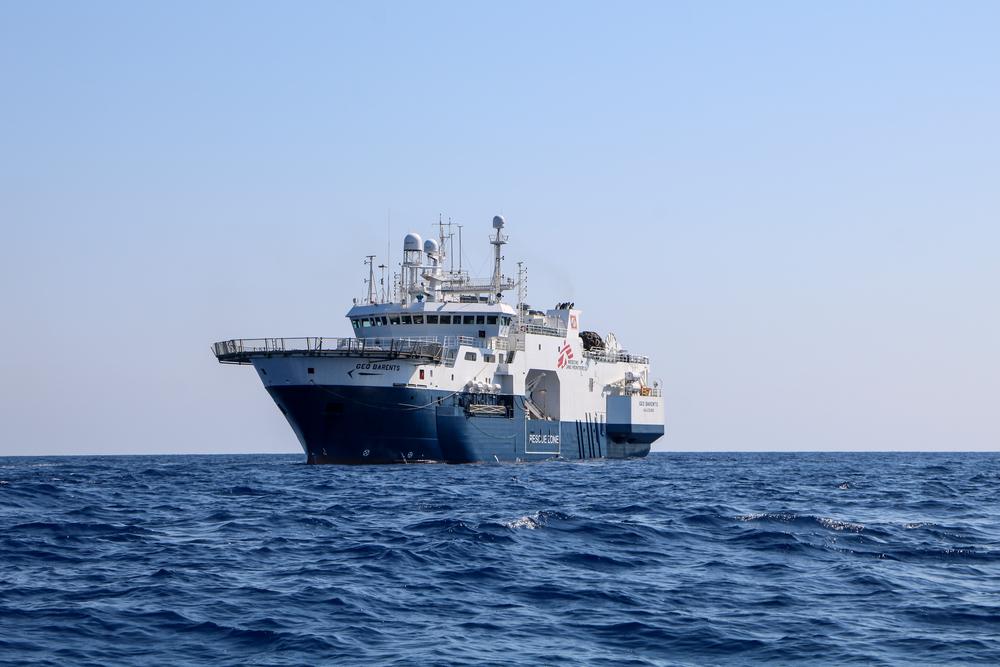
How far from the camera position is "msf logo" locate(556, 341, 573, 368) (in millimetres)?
70662

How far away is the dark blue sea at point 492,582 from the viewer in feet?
47.2

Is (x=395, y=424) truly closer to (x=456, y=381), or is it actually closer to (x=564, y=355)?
(x=456, y=381)

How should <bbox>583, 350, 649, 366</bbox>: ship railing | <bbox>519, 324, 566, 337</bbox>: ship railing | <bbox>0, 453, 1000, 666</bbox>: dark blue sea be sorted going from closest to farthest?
<bbox>0, 453, 1000, 666</bbox>: dark blue sea < <bbox>519, 324, 566, 337</bbox>: ship railing < <bbox>583, 350, 649, 366</bbox>: ship railing

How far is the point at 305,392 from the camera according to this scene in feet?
182

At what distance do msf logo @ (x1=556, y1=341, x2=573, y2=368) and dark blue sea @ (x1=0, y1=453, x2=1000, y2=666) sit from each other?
120ft

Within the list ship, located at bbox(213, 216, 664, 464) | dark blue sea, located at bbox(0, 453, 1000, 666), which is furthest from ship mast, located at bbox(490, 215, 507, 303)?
dark blue sea, located at bbox(0, 453, 1000, 666)

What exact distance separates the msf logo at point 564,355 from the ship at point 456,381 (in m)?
0.12

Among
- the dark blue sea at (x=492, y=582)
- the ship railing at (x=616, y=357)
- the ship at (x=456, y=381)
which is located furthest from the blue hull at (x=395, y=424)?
the dark blue sea at (x=492, y=582)

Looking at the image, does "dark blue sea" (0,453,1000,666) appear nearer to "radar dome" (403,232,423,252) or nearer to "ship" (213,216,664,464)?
"ship" (213,216,664,464)

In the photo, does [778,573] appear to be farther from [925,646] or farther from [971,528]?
[971,528]

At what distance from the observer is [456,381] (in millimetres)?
59656

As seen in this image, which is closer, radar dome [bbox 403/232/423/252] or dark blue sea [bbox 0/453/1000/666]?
dark blue sea [bbox 0/453/1000/666]

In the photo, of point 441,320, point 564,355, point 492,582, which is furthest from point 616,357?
point 492,582

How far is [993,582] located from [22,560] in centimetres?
1649
